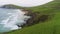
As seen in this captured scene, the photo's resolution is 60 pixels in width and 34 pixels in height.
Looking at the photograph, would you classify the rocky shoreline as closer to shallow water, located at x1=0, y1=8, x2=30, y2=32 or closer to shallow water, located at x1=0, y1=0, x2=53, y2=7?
shallow water, located at x1=0, y1=8, x2=30, y2=32

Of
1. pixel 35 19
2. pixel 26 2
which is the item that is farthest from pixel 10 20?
pixel 26 2

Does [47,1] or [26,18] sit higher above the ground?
[47,1]

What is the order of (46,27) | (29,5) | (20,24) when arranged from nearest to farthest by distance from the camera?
(46,27) < (20,24) < (29,5)

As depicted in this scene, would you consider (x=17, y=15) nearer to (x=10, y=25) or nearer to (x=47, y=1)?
(x=10, y=25)

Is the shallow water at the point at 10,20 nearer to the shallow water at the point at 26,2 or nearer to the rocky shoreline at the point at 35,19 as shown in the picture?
the rocky shoreline at the point at 35,19

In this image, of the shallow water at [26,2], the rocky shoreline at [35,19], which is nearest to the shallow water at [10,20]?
the rocky shoreline at [35,19]

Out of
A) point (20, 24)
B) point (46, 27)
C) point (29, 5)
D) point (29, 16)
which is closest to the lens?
point (46, 27)

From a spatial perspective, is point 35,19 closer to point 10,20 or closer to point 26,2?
point 10,20

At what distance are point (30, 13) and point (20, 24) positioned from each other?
0.72ft

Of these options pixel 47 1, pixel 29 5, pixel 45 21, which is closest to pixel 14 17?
pixel 45 21

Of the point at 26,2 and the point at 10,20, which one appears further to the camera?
the point at 26,2

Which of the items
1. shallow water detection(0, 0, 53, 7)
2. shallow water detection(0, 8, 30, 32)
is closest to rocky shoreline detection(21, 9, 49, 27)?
shallow water detection(0, 8, 30, 32)

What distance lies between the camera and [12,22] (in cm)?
123

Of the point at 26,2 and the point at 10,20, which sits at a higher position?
the point at 26,2
